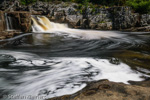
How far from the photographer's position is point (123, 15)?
14.6 m

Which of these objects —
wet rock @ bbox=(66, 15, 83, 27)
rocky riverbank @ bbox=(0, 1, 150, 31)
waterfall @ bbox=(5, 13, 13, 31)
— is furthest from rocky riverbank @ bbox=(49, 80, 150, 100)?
wet rock @ bbox=(66, 15, 83, 27)

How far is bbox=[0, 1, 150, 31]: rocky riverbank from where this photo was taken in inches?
569

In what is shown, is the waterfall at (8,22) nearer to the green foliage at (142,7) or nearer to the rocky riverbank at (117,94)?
the rocky riverbank at (117,94)

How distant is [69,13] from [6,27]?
30.7 feet

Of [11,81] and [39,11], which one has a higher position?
[39,11]

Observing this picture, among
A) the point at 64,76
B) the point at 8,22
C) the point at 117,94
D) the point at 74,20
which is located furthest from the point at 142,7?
the point at 117,94

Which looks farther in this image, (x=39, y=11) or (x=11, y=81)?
(x=39, y=11)

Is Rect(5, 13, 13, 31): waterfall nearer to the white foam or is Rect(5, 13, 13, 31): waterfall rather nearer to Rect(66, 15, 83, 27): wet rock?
Rect(66, 15, 83, 27): wet rock

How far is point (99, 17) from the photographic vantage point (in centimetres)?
1560

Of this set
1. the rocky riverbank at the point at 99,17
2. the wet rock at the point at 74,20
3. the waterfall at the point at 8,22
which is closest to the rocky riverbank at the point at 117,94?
the waterfall at the point at 8,22

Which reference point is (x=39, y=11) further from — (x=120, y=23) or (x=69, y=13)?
(x=120, y=23)

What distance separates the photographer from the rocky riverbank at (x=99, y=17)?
1445 cm

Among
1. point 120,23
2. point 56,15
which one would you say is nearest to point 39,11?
point 56,15

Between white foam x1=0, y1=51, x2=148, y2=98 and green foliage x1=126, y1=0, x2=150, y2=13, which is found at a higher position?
green foliage x1=126, y1=0, x2=150, y2=13
